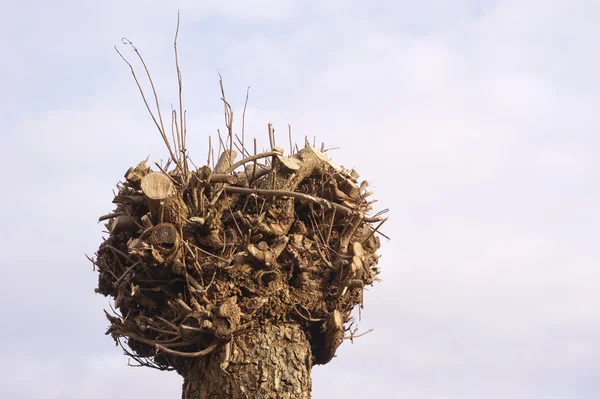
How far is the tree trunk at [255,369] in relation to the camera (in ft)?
20.6

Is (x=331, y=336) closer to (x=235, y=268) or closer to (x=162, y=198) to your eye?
(x=235, y=268)

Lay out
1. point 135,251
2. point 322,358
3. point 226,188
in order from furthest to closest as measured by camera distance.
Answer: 1. point 322,358
2. point 226,188
3. point 135,251

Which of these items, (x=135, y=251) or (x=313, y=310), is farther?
(x=313, y=310)

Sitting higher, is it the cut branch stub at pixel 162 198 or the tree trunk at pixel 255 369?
the cut branch stub at pixel 162 198

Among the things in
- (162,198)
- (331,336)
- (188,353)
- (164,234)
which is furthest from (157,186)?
(331,336)

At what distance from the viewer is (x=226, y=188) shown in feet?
21.5

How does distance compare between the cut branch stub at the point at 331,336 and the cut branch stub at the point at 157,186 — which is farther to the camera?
the cut branch stub at the point at 331,336

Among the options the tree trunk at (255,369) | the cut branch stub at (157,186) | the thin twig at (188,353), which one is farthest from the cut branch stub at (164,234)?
the tree trunk at (255,369)

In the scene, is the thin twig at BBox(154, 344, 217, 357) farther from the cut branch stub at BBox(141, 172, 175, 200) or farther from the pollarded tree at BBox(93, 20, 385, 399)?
the cut branch stub at BBox(141, 172, 175, 200)

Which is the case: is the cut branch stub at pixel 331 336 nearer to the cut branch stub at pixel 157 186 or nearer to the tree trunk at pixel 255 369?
the tree trunk at pixel 255 369

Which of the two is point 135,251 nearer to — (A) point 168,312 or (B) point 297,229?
(A) point 168,312

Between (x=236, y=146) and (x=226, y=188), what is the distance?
0.68m

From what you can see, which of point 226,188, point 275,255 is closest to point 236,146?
point 226,188

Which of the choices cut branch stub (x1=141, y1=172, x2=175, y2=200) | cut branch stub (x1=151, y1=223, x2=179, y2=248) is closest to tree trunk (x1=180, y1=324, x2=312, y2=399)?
cut branch stub (x1=151, y1=223, x2=179, y2=248)
